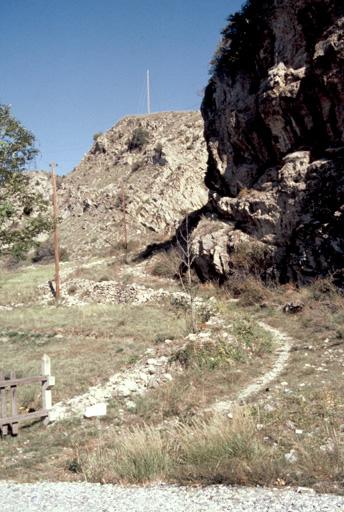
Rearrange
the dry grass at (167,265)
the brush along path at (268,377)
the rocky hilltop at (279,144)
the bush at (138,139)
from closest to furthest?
the brush along path at (268,377) < the rocky hilltop at (279,144) < the dry grass at (167,265) < the bush at (138,139)

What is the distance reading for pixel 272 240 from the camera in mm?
23406

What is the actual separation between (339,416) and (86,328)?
14.2 m

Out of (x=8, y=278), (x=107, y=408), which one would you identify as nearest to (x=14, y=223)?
(x=107, y=408)

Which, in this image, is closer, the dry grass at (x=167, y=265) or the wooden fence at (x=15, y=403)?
the wooden fence at (x=15, y=403)

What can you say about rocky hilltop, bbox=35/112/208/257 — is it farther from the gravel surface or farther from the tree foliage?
the gravel surface

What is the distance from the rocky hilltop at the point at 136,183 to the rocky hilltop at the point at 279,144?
54.4 feet

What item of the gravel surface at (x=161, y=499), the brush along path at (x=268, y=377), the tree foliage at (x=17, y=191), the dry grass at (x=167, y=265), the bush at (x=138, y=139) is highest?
the bush at (x=138, y=139)

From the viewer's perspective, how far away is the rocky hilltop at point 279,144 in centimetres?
2106

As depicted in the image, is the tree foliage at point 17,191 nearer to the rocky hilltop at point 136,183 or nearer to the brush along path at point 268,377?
the brush along path at point 268,377

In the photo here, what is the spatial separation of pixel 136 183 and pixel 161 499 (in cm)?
4993

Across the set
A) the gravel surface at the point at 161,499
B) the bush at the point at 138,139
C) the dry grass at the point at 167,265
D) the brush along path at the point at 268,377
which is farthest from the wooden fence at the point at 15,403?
the bush at the point at 138,139

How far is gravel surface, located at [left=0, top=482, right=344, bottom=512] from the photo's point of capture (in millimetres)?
4695

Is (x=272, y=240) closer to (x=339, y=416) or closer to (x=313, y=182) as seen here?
(x=313, y=182)

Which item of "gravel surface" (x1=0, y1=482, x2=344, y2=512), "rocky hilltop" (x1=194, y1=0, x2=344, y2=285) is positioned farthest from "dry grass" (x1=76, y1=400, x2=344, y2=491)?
"rocky hilltop" (x1=194, y1=0, x2=344, y2=285)
